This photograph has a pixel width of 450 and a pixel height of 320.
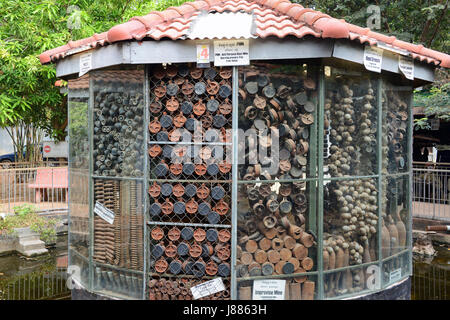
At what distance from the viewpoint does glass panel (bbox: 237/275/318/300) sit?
4504 mm

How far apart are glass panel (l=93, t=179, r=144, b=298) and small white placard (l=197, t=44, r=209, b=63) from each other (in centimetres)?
167

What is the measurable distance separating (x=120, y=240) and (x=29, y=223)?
209 inches

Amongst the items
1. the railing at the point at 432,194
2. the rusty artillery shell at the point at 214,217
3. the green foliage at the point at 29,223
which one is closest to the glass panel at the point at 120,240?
the rusty artillery shell at the point at 214,217

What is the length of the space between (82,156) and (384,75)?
169 inches

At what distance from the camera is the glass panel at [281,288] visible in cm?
450

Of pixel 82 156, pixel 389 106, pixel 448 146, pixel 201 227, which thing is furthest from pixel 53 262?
pixel 448 146

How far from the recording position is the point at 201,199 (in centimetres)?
460

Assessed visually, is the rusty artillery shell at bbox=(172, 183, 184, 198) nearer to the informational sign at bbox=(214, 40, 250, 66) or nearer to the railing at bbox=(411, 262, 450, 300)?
the informational sign at bbox=(214, 40, 250, 66)

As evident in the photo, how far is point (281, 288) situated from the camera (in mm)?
4574

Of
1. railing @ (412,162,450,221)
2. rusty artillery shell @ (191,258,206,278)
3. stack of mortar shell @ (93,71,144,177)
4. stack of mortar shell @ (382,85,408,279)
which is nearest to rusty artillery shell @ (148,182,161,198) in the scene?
stack of mortar shell @ (93,71,144,177)

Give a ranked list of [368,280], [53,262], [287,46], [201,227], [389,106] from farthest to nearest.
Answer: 1. [53,262]
2. [389,106]
3. [368,280]
4. [201,227]
5. [287,46]

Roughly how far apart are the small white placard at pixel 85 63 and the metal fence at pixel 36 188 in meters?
6.26

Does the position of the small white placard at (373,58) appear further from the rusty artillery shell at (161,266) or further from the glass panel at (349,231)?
the rusty artillery shell at (161,266)
